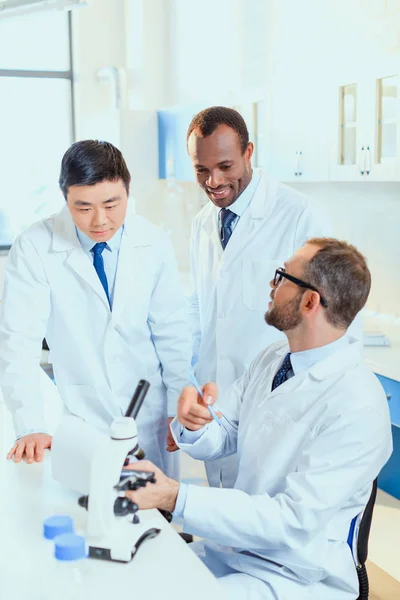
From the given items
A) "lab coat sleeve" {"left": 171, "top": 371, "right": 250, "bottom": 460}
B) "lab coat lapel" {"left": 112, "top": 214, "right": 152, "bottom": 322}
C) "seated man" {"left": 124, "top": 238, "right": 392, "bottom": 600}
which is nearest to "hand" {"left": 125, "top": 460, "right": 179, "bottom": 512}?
"seated man" {"left": 124, "top": 238, "right": 392, "bottom": 600}

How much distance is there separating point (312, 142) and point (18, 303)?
7.28 ft

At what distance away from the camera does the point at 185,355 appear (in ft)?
6.82

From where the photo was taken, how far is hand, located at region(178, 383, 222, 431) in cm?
157

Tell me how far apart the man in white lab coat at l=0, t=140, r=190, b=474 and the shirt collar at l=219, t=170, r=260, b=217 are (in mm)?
374

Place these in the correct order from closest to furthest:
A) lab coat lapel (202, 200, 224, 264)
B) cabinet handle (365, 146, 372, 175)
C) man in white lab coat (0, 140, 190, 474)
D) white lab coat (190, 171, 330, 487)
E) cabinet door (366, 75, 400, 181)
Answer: man in white lab coat (0, 140, 190, 474) < white lab coat (190, 171, 330, 487) < lab coat lapel (202, 200, 224, 264) < cabinet door (366, 75, 400, 181) < cabinet handle (365, 146, 372, 175)

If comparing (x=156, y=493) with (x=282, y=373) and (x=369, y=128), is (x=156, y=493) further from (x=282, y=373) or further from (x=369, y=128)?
(x=369, y=128)

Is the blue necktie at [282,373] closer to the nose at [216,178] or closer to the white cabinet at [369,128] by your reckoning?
the nose at [216,178]

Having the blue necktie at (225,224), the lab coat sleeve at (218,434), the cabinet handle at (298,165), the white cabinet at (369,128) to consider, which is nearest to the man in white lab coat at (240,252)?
the blue necktie at (225,224)

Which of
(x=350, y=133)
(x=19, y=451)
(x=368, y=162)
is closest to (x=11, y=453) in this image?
(x=19, y=451)

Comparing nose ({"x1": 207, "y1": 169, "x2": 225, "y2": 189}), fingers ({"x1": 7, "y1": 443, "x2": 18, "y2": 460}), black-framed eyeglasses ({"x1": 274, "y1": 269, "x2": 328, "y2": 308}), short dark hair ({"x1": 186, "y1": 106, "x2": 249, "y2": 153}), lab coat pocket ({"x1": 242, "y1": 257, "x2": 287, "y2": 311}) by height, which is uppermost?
short dark hair ({"x1": 186, "y1": 106, "x2": 249, "y2": 153})

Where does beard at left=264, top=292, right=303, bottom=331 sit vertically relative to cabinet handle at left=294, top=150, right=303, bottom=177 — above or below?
below

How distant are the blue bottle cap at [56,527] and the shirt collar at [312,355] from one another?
598 millimetres

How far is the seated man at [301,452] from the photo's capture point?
1.45 meters

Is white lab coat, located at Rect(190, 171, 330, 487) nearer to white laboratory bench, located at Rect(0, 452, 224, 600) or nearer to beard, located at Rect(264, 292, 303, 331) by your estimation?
beard, located at Rect(264, 292, 303, 331)
